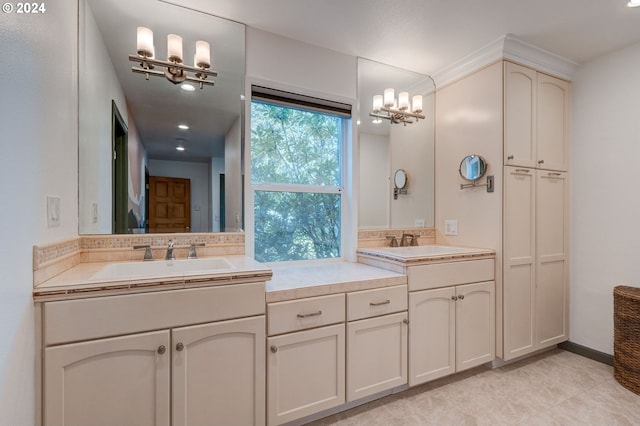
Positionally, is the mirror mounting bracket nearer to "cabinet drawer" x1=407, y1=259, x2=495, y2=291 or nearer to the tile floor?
"cabinet drawer" x1=407, y1=259, x2=495, y2=291

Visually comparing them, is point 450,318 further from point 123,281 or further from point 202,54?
point 202,54

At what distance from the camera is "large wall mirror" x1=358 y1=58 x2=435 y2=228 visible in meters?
2.45

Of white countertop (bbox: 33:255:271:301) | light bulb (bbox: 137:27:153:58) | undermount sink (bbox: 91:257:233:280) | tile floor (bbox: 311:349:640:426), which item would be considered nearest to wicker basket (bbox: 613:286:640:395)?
tile floor (bbox: 311:349:640:426)

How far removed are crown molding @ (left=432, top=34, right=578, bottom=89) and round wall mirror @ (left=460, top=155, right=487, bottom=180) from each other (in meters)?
0.71

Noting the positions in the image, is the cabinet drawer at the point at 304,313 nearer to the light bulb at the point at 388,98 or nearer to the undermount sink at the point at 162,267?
the undermount sink at the point at 162,267

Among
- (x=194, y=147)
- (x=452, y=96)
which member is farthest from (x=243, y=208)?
(x=452, y=96)

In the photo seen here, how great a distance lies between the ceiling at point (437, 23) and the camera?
176cm

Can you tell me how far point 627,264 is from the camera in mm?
2199

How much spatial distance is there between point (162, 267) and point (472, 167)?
7.55 ft

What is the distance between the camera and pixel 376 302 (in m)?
1.74

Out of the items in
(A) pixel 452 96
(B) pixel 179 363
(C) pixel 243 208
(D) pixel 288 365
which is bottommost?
(D) pixel 288 365

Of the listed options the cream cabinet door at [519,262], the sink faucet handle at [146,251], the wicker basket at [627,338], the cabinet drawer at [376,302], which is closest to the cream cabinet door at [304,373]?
the cabinet drawer at [376,302]

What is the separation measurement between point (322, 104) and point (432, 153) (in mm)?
1177

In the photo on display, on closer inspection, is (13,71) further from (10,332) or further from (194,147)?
(194,147)
